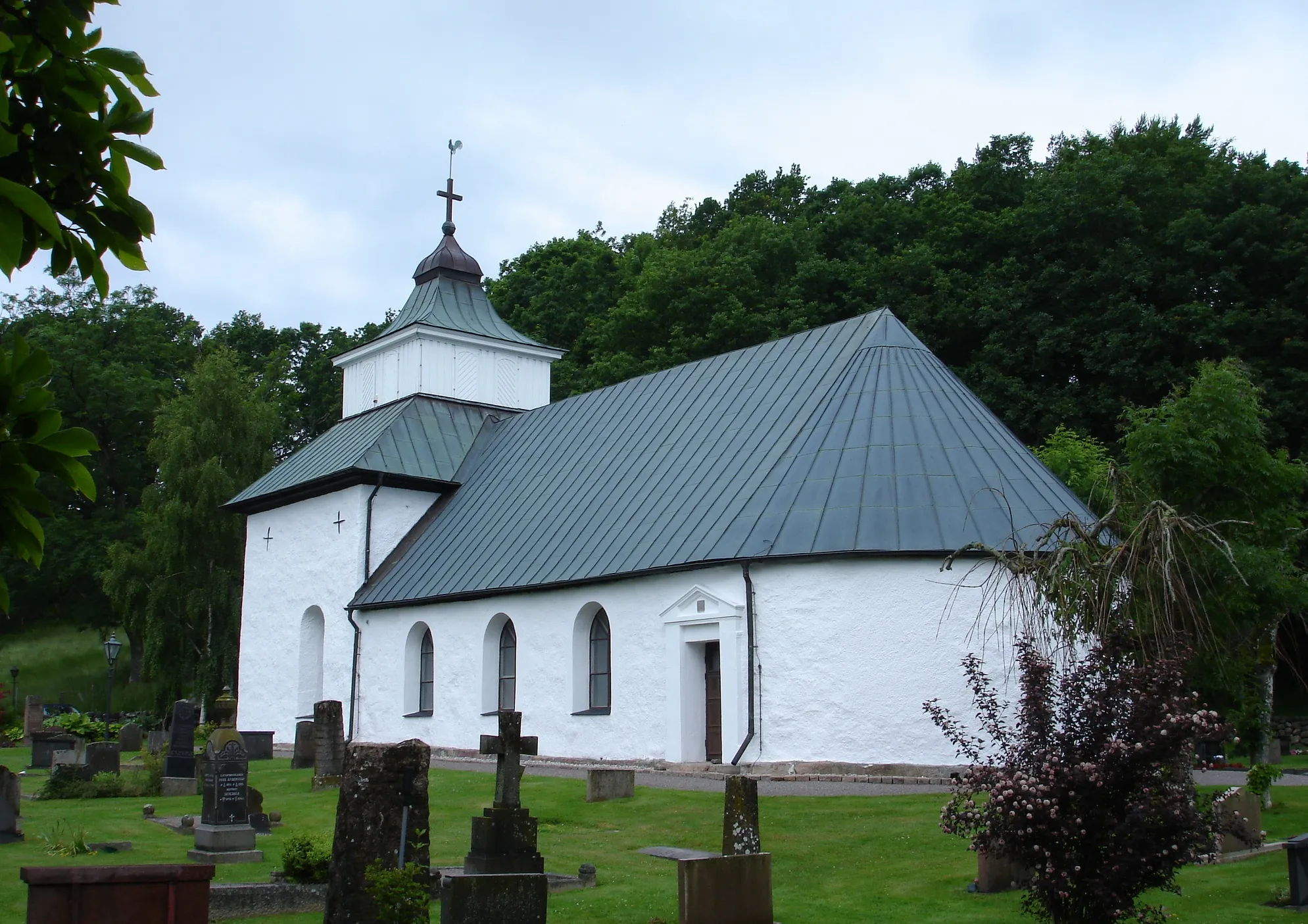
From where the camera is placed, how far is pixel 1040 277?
35125 mm

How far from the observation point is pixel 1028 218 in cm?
3588

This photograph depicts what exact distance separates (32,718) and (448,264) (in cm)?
1697

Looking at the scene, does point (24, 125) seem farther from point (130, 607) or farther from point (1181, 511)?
point (130, 607)

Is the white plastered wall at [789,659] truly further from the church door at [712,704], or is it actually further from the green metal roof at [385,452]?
the green metal roof at [385,452]

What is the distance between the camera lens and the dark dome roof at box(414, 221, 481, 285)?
32.8 m

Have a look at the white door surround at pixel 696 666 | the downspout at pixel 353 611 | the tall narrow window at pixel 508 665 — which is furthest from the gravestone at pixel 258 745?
the white door surround at pixel 696 666

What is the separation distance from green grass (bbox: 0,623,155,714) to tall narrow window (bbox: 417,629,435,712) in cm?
1897

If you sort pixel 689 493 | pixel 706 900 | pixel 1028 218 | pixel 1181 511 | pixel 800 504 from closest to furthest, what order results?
1. pixel 706 900
2. pixel 1181 511
3. pixel 800 504
4. pixel 689 493
5. pixel 1028 218

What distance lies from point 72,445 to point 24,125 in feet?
2.79

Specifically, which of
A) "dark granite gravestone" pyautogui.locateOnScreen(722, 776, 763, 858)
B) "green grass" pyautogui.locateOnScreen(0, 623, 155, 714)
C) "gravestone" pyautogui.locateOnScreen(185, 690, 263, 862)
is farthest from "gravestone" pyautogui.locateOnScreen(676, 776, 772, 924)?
"green grass" pyautogui.locateOnScreen(0, 623, 155, 714)

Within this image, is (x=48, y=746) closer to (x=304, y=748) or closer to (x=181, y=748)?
(x=304, y=748)

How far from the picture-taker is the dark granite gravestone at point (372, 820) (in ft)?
30.0

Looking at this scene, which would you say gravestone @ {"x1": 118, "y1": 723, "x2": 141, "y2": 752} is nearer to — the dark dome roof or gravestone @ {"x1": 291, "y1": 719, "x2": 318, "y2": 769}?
gravestone @ {"x1": 291, "y1": 719, "x2": 318, "y2": 769}

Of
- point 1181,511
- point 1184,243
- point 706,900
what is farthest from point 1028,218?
point 706,900
